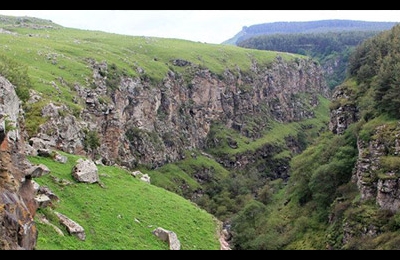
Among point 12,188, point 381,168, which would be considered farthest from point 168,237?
point 381,168

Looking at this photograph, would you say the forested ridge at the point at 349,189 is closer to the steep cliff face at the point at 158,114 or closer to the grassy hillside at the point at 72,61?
the steep cliff face at the point at 158,114

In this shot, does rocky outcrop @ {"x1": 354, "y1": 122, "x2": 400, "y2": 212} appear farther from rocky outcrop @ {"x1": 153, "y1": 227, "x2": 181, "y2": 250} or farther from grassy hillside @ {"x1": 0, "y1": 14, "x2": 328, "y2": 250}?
rocky outcrop @ {"x1": 153, "y1": 227, "x2": 181, "y2": 250}

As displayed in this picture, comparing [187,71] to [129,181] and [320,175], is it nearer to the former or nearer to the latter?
[320,175]

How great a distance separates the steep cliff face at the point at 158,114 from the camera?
63728 mm

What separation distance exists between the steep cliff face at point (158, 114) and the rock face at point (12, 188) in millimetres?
22491

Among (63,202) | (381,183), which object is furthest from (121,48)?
(63,202)

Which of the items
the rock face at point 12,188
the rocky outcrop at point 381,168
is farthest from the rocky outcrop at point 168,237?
the rocky outcrop at point 381,168

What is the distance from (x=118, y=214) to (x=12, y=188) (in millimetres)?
15513

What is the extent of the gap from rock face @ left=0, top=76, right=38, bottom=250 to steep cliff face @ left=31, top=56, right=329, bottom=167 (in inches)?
885

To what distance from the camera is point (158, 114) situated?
130 metres

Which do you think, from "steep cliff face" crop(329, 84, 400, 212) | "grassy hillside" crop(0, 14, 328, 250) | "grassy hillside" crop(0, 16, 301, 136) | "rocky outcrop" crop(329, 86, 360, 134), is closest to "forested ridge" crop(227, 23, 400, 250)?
"steep cliff face" crop(329, 84, 400, 212)

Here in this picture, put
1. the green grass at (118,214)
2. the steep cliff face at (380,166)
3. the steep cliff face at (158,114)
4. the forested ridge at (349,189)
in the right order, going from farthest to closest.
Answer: the steep cliff face at (158,114) < the forested ridge at (349,189) < the steep cliff face at (380,166) < the green grass at (118,214)

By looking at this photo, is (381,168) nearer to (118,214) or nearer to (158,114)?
(118,214)

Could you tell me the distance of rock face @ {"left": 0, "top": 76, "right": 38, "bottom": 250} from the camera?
18559 millimetres
